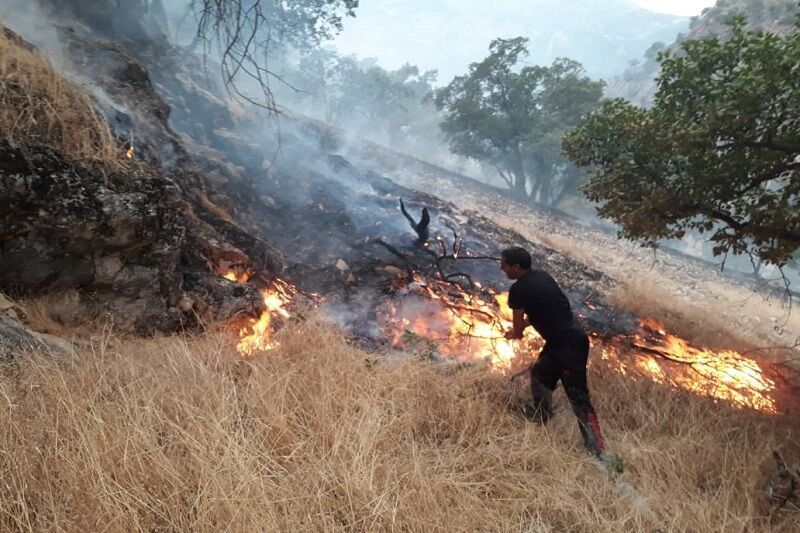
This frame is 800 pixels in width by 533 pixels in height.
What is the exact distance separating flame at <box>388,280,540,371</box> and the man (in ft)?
3.22

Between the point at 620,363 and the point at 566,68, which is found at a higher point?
the point at 566,68

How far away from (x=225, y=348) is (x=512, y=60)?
86.4 feet

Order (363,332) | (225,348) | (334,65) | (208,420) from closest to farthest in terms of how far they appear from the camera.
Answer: (208,420) < (225,348) < (363,332) < (334,65)

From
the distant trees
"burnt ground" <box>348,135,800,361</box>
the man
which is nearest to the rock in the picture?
the man

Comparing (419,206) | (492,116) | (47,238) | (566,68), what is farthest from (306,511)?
(566,68)

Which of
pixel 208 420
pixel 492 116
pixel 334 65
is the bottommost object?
pixel 208 420

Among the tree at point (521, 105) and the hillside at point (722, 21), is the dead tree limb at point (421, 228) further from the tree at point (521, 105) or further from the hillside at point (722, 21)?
the tree at point (521, 105)

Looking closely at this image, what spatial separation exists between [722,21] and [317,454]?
20.6m

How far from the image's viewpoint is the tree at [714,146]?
3465 millimetres

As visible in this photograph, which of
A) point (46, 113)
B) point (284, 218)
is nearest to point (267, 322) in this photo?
point (46, 113)

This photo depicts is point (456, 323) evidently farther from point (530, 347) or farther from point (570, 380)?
point (570, 380)

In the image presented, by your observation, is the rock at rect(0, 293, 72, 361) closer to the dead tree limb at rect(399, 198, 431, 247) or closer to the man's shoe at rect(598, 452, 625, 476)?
the man's shoe at rect(598, 452, 625, 476)

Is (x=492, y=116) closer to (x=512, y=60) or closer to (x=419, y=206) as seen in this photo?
(x=512, y=60)

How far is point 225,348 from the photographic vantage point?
319 cm
